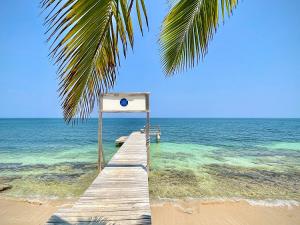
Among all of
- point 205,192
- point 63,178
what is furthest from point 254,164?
point 63,178

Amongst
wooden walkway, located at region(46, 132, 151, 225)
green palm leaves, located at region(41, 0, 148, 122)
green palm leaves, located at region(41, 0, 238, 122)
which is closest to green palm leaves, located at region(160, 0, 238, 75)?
green palm leaves, located at region(41, 0, 238, 122)

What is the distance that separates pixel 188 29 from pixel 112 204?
309 centimetres

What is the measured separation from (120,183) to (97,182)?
556 millimetres

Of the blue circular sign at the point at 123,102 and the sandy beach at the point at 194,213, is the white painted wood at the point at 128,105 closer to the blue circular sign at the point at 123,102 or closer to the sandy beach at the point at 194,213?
the blue circular sign at the point at 123,102

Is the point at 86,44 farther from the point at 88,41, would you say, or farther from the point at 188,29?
the point at 188,29

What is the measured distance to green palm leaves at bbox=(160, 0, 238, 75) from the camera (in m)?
2.29

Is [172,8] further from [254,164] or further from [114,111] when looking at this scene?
[254,164]

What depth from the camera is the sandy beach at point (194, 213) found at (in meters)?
6.74

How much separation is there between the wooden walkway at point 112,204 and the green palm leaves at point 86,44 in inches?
84.4

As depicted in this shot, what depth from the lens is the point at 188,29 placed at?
2.45 m

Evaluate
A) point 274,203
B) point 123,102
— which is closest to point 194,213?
point 274,203

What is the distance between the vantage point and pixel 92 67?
5.14 feet

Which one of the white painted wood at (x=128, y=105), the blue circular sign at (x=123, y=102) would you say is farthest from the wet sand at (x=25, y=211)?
the blue circular sign at (x=123, y=102)

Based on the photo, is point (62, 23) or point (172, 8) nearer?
point (62, 23)
